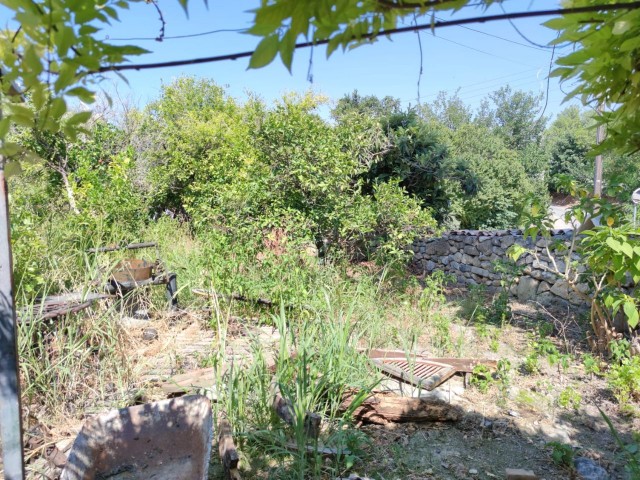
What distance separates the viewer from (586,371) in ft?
12.2

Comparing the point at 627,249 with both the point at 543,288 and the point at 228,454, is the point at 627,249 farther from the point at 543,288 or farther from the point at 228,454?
the point at 543,288

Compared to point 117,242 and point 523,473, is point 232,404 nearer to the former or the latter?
point 523,473

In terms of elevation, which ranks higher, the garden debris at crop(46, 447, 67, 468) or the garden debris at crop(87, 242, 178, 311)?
the garden debris at crop(87, 242, 178, 311)

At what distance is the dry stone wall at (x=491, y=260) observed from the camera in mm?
6332

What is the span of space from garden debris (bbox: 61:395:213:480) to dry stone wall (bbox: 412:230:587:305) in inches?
188

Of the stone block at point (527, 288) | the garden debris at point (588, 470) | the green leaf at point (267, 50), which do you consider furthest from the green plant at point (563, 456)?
the stone block at point (527, 288)

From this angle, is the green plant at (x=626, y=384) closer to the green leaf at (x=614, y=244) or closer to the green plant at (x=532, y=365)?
the green plant at (x=532, y=365)

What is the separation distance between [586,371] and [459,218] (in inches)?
270

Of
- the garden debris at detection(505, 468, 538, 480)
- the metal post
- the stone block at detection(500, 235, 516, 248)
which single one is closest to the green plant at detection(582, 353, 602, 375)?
the garden debris at detection(505, 468, 538, 480)

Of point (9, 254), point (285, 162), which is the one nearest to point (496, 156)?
point (285, 162)

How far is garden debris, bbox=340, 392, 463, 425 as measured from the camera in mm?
2912

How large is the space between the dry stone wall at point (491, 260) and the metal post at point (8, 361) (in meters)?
5.52

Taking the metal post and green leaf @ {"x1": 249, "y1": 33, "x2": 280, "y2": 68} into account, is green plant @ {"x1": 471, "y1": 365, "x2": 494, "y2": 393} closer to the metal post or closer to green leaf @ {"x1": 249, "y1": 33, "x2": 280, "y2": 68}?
the metal post

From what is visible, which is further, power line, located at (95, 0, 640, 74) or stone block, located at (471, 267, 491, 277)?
stone block, located at (471, 267, 491, 277)
